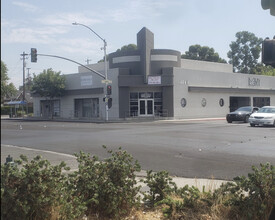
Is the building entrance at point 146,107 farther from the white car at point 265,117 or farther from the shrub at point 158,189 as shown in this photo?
the shrub at point 158,189

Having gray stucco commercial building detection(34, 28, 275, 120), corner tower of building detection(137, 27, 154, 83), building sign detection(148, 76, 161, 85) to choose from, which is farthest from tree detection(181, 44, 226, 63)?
building sign detection(148, 76, 161, 85)

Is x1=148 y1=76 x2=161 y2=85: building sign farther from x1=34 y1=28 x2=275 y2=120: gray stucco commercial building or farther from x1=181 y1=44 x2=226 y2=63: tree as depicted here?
x1=181 y1=44 x2=226 y2=63: tree

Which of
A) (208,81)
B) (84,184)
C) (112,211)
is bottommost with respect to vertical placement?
(112,211)

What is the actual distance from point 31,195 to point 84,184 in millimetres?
1138

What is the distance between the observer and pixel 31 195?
10.8 feet

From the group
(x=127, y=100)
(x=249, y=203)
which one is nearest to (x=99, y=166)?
(x=249, y=203)

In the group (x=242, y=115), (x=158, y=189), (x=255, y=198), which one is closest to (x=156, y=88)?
(x=242, y=115)

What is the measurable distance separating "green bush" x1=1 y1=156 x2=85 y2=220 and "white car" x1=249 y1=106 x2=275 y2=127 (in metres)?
20.7

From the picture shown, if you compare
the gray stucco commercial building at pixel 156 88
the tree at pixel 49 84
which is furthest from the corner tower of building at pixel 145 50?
the tree at pixel 49 84

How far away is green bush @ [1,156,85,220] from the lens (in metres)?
3.02

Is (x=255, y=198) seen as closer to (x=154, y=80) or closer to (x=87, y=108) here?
(x=154, y=80)

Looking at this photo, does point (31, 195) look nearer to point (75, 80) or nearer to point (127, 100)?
point (127, 100)

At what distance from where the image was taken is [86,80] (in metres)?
43.8

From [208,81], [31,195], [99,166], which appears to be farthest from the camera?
[208,81]
